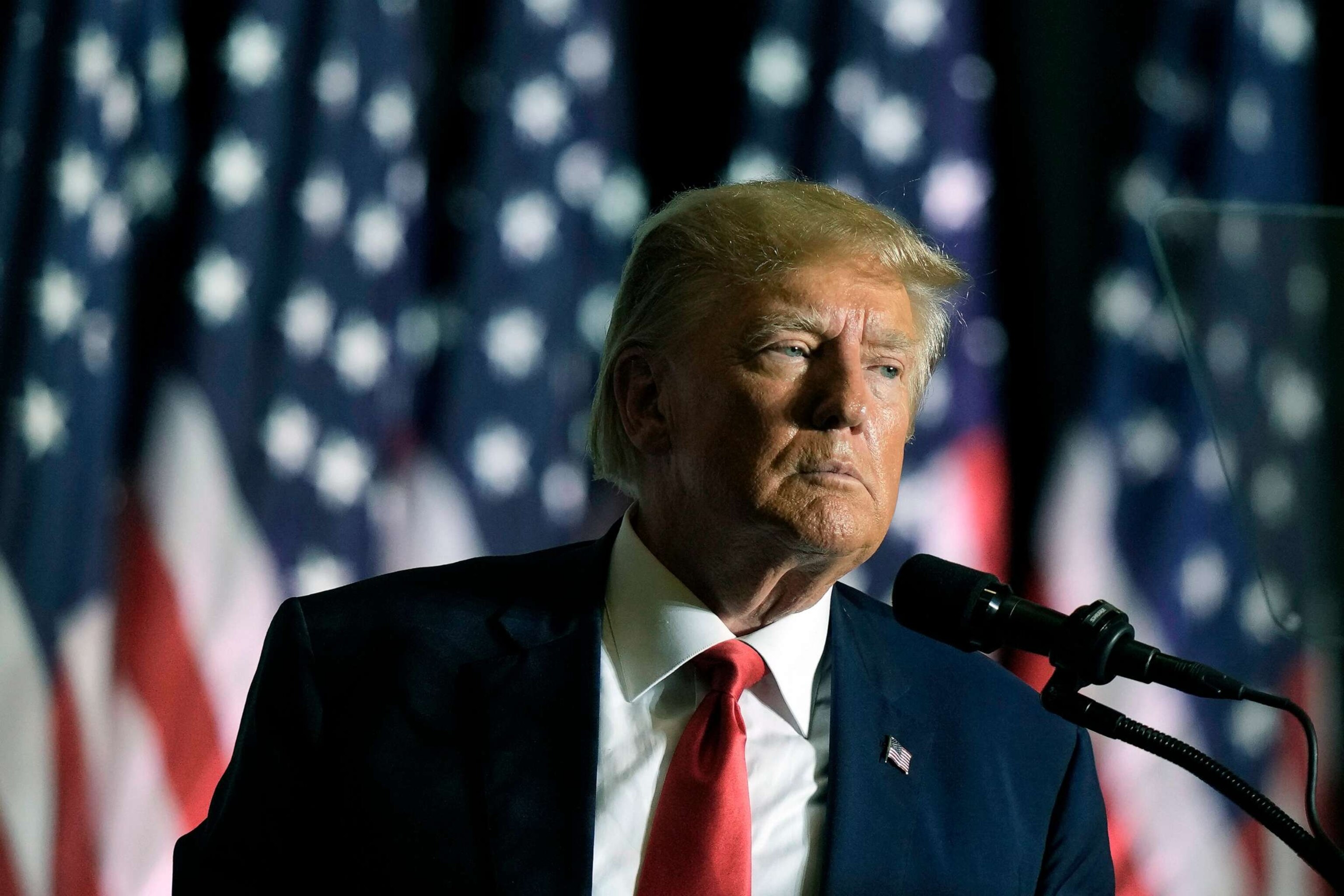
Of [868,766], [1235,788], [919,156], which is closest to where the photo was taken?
[1235,788]

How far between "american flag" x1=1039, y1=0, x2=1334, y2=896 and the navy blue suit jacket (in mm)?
770

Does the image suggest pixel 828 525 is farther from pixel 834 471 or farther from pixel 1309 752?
pixel 1309 752

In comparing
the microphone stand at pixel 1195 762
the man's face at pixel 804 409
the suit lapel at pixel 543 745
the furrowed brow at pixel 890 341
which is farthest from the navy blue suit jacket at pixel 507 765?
the microphone stand at pixel 1195 762

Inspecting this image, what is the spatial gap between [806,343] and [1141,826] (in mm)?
1390

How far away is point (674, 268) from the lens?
1806 mm

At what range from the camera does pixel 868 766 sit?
1.64 m

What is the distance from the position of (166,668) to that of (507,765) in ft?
3.68

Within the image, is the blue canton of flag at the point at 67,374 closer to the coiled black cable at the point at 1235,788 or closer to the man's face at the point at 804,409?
the man's face at the point at 804,409

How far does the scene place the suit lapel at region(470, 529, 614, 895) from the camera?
1.50 meters

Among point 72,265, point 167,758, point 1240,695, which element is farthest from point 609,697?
point 72,265

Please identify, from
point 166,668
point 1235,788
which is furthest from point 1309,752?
point 166,668

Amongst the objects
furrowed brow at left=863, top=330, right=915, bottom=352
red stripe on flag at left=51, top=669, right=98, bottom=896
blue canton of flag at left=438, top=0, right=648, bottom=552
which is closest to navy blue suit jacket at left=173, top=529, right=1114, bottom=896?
furrowed brow at left=863, top=330, right=915, bottom=352

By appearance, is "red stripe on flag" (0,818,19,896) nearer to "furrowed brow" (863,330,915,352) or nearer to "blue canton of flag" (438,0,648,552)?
"blue canton of flag" (438,0,648,552)

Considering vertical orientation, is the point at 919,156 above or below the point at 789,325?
above
